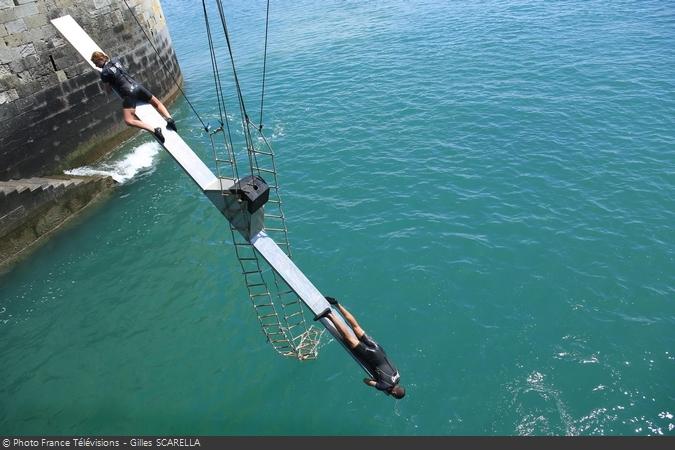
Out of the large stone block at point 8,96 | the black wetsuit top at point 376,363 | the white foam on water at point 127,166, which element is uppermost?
the large stone block at point 8,96

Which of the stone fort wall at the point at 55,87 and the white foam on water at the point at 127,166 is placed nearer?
the stone fort wall at the point at 55,87

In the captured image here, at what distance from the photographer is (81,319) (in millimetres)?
14359

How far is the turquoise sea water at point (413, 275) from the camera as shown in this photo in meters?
11.2

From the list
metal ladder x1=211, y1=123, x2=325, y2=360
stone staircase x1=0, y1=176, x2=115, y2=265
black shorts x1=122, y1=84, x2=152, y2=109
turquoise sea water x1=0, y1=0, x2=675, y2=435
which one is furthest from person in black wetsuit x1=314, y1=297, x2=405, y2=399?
stone staircase x1=0, y1=176, x2=115, y2=265

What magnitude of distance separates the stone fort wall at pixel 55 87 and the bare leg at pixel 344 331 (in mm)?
17191

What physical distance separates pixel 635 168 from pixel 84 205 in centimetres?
2278

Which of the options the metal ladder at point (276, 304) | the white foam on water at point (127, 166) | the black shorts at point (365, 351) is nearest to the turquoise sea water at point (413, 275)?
the white foam on water at point (127, 166)

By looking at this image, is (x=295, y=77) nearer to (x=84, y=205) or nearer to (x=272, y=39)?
(x=272, y=39)

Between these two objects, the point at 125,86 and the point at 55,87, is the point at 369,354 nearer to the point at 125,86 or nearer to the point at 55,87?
the point at 125,86

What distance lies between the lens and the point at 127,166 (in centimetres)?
2223

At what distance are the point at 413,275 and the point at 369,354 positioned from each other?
663cm

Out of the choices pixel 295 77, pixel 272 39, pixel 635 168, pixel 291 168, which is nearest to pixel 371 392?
pixel 291 168

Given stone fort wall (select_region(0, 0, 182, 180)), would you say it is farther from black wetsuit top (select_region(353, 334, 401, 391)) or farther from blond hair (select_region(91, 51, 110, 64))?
black wetsuit top (select_region(353, 334, 401, 391))

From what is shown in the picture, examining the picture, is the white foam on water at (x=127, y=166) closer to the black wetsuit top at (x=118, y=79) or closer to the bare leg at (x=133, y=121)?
the black wetsuit top at (x=118, y=79)
